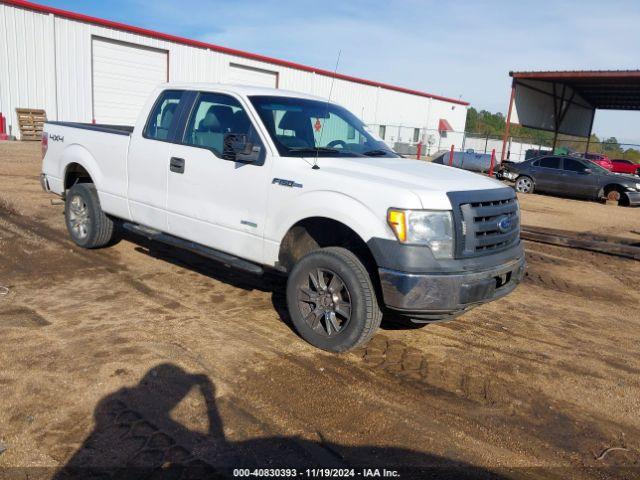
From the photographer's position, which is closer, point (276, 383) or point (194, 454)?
point (194, 454)

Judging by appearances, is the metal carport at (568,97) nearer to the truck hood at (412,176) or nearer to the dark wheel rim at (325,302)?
the truck hood at (412,176)

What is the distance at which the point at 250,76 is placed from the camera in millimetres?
29438

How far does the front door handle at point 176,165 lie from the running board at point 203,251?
719 mm

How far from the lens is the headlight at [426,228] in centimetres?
386

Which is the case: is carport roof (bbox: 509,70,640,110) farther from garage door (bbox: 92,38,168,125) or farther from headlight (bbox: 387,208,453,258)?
headlight (bbox: 387,208,453,258)

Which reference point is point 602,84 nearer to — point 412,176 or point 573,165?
point 573,165

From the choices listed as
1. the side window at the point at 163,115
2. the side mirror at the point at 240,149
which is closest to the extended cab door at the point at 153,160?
the side window at the point at 163,115

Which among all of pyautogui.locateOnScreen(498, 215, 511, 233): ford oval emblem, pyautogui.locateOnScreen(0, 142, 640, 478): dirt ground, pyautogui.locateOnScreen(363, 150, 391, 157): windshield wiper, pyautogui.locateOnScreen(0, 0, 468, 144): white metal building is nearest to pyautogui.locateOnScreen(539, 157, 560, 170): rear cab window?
pyautogui.locateOnScreen(0, 142, 640, 478): dirt ground

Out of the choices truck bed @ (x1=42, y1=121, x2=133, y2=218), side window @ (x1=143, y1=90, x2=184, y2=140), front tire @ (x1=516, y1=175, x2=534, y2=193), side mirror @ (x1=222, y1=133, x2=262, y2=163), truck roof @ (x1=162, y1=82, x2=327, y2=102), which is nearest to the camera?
side mirror @ (x1=222, y1=133, x2=262, y2=163)

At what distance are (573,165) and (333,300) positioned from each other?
1685 cm

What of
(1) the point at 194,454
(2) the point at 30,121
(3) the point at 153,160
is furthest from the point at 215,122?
(2) the point at 30,121

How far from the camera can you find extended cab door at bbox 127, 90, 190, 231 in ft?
18.2

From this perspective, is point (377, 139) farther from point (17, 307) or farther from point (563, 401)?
point (17, 307)

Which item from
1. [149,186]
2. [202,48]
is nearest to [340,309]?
[149,186]
